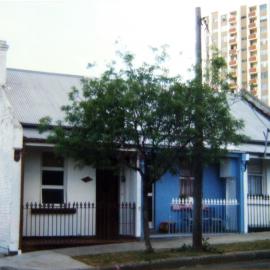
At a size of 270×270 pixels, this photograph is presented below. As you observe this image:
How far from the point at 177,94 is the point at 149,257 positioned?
12.3 ft

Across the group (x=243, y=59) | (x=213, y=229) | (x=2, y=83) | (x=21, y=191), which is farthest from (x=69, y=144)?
(x=243, y=59)

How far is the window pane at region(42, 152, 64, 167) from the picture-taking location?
17297 mm

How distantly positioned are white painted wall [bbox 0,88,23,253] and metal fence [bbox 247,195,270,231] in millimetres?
8159

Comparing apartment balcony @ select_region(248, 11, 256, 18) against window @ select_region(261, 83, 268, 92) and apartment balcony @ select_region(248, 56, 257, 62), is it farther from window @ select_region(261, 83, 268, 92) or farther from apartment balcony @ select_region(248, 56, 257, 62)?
window @ select_region(261, 83, 268, 92)

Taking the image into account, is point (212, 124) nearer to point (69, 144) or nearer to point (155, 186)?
point (69, 144)

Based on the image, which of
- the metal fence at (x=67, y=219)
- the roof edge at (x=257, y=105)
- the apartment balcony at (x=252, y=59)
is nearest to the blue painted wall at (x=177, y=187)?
the metal fence at (x=67, y=219)

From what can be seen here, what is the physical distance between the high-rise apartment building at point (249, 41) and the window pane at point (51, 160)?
9729 centimetres

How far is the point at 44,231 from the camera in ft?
54.4

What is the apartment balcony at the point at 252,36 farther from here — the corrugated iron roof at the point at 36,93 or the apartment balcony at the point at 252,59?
the corrugated iron roof at the point at 36,93

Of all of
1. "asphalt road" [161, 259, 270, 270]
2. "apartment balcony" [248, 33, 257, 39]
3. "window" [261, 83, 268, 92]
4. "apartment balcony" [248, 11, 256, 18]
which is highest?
"apartment balcony" [248, 11, 256, 18]

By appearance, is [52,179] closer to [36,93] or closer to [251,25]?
[36,93]

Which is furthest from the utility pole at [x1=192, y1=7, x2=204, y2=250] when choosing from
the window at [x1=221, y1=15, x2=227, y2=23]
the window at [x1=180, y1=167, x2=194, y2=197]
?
the window at [x1=221, y1=15, x2=227, y2=23]

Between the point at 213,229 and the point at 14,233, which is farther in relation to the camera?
the point at 213,229

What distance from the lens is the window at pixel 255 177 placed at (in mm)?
20781
